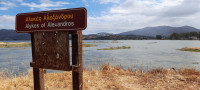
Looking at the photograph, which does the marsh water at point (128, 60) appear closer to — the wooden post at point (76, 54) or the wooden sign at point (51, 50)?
the wooden sign at point (51, 50)

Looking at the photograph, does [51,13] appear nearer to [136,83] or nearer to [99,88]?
[99,88]

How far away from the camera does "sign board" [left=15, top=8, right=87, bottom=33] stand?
138 inches

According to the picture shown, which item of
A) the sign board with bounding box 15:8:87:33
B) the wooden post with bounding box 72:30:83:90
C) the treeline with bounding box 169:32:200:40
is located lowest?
the wooden post with bounding box 72:30:83:90

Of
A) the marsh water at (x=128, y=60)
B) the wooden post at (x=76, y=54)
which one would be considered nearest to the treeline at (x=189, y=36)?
the marsh water at (x=128, y=60)

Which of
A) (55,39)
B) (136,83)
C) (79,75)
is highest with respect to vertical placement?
(55,39)

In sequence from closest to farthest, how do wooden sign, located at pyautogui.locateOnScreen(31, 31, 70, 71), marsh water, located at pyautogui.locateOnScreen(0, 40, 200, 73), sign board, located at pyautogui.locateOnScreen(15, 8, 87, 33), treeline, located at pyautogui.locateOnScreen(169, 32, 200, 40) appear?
sign board, located at pyautogui.locateOnScreen(15, 8, 87, 33), wooden sign, located at pyautogui.locateOnScreen(31, 31, 70, 71), marsh water, located at pyautogui.locateOnScreen(0, 40, 200, 73), treeline, located at pyautogui.locateOnScreen(169, 32, 200, 40)

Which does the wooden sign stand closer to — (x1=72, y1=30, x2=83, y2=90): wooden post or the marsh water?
(x1=72, y1=30, x2=83, y2=90): wooden post

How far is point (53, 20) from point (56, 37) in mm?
435

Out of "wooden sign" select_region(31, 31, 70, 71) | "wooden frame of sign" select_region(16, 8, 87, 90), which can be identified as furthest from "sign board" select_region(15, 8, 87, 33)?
"wooden sign" select_region(31, 31, 70, 71)

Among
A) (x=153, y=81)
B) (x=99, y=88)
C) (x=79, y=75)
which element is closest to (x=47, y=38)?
(x=79, y=75)

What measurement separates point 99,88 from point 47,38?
3064mm

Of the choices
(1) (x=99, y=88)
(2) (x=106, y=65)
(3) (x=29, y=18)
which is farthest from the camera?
(2) (x=106, y=65)

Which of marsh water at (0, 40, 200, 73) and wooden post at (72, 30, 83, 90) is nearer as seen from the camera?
wooden post at (72, 30, 83, 90)

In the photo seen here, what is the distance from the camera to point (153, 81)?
22.4 ft
